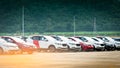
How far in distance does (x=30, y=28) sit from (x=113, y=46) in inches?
1582

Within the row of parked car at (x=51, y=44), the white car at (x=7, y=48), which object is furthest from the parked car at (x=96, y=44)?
the white car at (x=7, y=48)

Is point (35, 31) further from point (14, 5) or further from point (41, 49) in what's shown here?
point (41, 49)

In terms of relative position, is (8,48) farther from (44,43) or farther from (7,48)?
(44,43)

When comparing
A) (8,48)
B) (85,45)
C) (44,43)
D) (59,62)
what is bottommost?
(59,62)

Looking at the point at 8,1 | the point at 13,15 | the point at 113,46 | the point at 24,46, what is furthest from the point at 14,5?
the point at 24,46

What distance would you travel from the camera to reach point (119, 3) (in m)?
107

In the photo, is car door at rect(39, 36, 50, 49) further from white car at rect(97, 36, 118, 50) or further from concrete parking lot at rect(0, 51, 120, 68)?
concrete parking lot at rect(0, 51, 120, 68)

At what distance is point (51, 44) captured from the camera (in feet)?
115

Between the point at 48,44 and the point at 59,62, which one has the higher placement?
the point at 48,44

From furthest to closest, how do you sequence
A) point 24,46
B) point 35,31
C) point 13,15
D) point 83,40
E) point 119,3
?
point 119,3
point 13,15
point 35,31
point 83,40
point 24,46

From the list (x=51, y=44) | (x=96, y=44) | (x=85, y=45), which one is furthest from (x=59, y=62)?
(x=96, y=44)

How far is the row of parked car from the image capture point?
3030cm

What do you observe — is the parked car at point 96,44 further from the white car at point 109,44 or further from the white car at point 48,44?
the white car at point 48,44

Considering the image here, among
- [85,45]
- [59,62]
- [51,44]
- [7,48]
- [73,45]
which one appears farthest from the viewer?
[85,45]
